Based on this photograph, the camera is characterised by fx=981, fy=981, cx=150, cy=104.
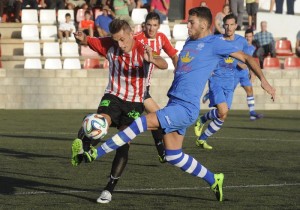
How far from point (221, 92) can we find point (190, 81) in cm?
645

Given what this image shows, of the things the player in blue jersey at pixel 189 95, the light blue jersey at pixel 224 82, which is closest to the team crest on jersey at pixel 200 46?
the player in blue jersey at pixel 189 95

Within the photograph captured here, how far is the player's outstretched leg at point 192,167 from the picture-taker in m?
10.2

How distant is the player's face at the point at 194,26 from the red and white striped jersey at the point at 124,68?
1.00 metres

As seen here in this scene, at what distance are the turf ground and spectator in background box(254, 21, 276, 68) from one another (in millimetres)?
9657

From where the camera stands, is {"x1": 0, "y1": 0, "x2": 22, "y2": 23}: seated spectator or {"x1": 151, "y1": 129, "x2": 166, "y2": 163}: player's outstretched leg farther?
{"x1": 0, "y1": 0, "x2": 22, "y2": 23}: seated spectator

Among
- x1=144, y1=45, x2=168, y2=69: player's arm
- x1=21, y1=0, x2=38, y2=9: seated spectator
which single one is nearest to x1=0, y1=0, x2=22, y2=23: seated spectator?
x1=21, y1=0, x2=38, y2=9: seated spectator

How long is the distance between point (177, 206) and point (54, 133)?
10.5 metres

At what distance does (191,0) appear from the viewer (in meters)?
35.8

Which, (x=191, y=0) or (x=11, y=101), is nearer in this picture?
(x=11, y=101)

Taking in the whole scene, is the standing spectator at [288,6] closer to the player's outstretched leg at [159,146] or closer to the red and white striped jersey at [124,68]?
the player's outstretched leg at [159,146]

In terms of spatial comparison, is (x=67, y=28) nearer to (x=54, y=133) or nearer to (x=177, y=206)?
(x=54, y=133)

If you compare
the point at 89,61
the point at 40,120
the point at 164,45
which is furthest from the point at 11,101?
the point at 164,45

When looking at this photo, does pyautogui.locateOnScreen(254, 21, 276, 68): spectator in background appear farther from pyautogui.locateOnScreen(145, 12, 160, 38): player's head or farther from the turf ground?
pyautogui.locateOnScreen(145, 12, 160, 38): player's head

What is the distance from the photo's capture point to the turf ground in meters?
10.3
